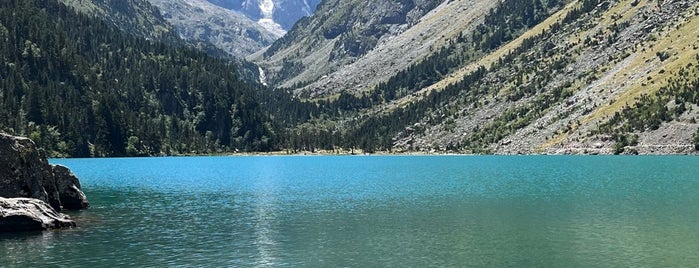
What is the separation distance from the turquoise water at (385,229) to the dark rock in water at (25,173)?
5340mm

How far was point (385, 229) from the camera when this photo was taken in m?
62.8

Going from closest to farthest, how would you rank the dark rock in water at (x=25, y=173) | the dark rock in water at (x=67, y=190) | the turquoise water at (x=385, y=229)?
the turquoise water at (x=385, y=229)
the dark rock in water at (x=25, y=173)
the dark rock in water at (x=67, y=190)

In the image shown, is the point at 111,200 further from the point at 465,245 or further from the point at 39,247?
the point at 465,245

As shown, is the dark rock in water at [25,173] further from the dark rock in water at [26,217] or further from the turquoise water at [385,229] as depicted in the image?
the dark rock in water at [26,217]


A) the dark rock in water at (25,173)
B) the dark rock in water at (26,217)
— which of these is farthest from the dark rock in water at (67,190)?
the dark rock in water at (26,217)

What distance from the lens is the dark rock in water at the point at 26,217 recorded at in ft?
196

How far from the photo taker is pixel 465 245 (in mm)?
52844

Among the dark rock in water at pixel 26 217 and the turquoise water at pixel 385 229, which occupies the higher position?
the dark rock in water at pixel 26 217

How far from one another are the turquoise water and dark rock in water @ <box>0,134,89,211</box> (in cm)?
534

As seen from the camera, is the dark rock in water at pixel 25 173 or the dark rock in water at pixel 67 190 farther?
the dark rock in water at pixel 67 190

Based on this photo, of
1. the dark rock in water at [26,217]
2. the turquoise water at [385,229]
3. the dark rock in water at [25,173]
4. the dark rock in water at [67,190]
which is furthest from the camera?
the dark rock in water at [67,190]

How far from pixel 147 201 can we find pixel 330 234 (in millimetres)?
43102

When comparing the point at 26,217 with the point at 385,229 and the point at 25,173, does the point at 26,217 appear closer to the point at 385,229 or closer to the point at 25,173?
the point at 25,173

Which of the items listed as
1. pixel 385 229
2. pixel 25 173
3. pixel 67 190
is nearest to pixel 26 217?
pixel 25 173
